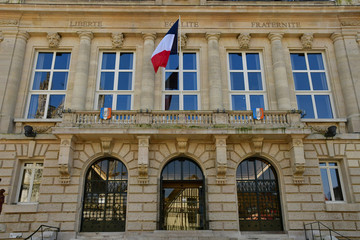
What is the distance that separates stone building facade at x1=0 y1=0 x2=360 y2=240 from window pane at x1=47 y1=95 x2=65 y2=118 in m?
0.13

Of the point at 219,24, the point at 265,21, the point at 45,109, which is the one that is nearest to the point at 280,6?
the point at 265,21

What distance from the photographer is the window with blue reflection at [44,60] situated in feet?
61.3

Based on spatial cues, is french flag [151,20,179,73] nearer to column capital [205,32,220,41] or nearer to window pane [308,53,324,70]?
column capital [205,32,220,41]

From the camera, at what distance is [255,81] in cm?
1852

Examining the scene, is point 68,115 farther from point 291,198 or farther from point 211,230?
point 291,198

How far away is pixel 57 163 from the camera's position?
613 inches

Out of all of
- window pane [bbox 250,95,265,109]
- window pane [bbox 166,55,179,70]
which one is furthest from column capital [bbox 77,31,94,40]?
window pane [bbox 250,95,265,109]

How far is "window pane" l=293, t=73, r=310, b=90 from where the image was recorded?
18.4 metres

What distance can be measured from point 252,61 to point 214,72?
9.55 feet

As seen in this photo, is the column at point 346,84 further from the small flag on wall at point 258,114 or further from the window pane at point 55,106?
the window pane at point 55,106

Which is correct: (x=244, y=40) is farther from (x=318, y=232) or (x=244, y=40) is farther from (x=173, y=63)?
(x=318, y=232)

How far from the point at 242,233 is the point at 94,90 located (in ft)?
37.5

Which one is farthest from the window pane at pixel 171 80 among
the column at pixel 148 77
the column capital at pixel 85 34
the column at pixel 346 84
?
the column at pixel 346 84

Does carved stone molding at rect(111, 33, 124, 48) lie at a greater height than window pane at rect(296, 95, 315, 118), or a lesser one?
greater
